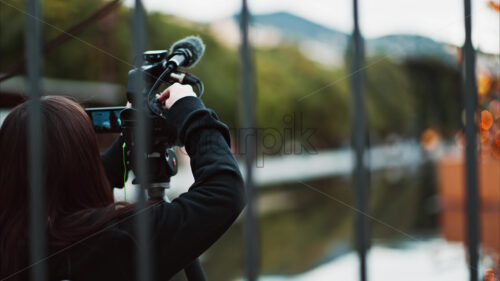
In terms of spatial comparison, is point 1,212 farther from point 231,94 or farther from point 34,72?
point 231,94

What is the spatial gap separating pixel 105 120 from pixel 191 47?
0.26 m

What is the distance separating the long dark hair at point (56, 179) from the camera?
120 centimetres

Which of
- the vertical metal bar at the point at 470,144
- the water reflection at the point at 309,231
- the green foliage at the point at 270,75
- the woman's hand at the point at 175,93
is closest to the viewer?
the vertical metal bar at the point at 470,144

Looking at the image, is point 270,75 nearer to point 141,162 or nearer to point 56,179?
point 56,179

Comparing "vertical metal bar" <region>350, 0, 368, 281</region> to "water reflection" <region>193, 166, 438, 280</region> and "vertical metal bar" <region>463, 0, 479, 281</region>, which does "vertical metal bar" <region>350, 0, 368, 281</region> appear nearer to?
"vertical metal bar" <region>463, 0, 479, 281</region>

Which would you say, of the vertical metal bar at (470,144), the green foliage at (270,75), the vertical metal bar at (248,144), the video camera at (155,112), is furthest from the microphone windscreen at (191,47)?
the vertical metal bar at (470,144)

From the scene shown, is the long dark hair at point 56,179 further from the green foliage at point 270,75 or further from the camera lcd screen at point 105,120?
the green foliage at point 270,75

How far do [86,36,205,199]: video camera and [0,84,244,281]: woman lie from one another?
0.03 meters

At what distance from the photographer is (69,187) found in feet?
Result: 4.00

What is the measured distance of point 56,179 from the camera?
1.21m

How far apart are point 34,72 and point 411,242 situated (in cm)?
521

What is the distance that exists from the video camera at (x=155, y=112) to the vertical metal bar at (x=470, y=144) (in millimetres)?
547

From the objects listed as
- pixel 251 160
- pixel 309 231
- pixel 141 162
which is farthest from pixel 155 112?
pixel 309 231

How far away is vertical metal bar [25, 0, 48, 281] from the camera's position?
110cm
